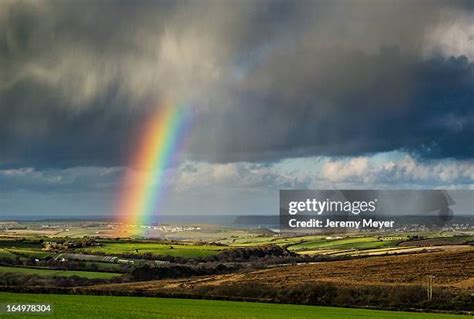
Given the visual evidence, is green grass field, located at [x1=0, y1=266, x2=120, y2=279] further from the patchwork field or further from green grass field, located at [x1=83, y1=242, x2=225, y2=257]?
green grass field, located at [x1=83, y1=242, x2=225, y2=257]

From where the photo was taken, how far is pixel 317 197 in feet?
404

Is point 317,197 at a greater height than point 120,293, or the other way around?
point 317,197

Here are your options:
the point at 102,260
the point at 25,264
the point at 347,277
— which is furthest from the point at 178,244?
the point at 347,277

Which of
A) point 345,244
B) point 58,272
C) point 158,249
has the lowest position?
point 345,244

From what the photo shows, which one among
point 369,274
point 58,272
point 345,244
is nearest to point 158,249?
point 58,272

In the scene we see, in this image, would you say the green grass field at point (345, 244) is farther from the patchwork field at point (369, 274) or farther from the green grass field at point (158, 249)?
the green grass field at point (158, 249)

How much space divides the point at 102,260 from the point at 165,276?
12420 millimetres

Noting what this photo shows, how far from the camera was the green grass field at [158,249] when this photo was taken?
115 metres

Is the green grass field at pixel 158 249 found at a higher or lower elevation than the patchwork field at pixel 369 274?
higher

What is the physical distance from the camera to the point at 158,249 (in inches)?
4756

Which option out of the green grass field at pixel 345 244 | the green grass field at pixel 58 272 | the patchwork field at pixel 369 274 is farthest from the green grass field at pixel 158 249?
the green grass field at pixel 345 244

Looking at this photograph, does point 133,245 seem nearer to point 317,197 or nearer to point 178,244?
point 178,244

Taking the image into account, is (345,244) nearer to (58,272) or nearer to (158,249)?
(158,249)

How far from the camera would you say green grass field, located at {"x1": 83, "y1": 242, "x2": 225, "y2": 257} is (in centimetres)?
11494
